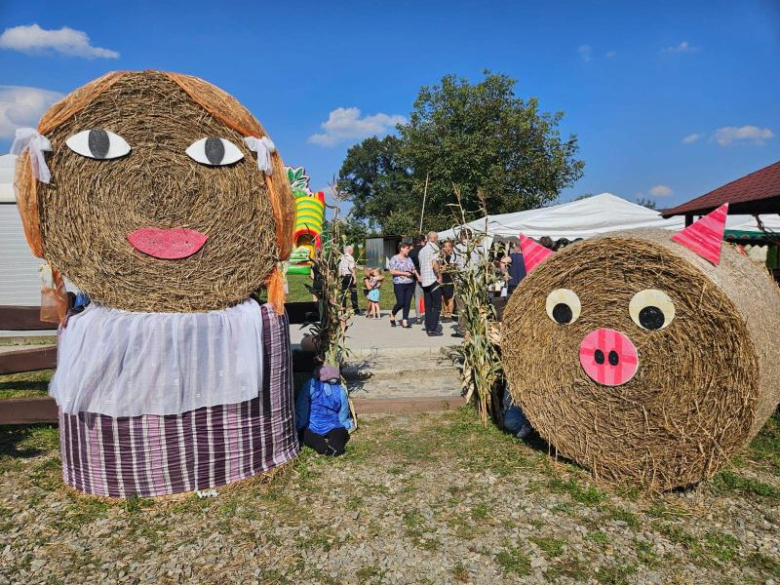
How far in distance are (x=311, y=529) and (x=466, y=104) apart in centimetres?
3536

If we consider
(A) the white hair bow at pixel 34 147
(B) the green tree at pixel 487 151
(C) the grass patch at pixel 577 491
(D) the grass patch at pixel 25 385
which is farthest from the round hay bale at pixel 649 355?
(B) the green tree at pixel 487 151

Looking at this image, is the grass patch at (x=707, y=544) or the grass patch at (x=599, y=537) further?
the grass patch at (x=599, y=537)

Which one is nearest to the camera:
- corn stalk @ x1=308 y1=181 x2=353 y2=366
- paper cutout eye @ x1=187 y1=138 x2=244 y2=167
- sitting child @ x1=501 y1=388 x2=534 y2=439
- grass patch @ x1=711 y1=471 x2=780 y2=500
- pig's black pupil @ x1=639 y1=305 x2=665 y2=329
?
pig's black pupil @ x1=639 y1=305 x2=665 y2=329

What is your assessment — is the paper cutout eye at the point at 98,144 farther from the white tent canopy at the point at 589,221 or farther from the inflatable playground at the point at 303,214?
the inflatable playground at the point at 303,214

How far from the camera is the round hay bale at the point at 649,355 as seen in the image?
3.25 metres

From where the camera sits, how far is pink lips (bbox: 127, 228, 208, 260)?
12.2ft

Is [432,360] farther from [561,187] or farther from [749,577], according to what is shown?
[561,187]

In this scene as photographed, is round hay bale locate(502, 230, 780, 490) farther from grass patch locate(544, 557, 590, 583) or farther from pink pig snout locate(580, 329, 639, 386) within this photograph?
grass patch locate(544, 557, 590, 583)

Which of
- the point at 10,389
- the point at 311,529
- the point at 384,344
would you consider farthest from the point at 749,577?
the point at 10,389

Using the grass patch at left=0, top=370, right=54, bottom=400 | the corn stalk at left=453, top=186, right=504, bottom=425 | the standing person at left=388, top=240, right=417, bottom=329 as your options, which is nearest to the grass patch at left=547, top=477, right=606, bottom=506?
the corn stalk at left=453, top=186, right=504, bottom=425

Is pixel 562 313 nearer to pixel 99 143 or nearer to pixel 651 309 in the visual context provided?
pixel 651 309

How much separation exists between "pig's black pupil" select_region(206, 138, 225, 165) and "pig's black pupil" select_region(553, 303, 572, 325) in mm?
2653

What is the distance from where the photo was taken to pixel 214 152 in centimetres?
383

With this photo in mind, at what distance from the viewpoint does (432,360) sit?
722cm
